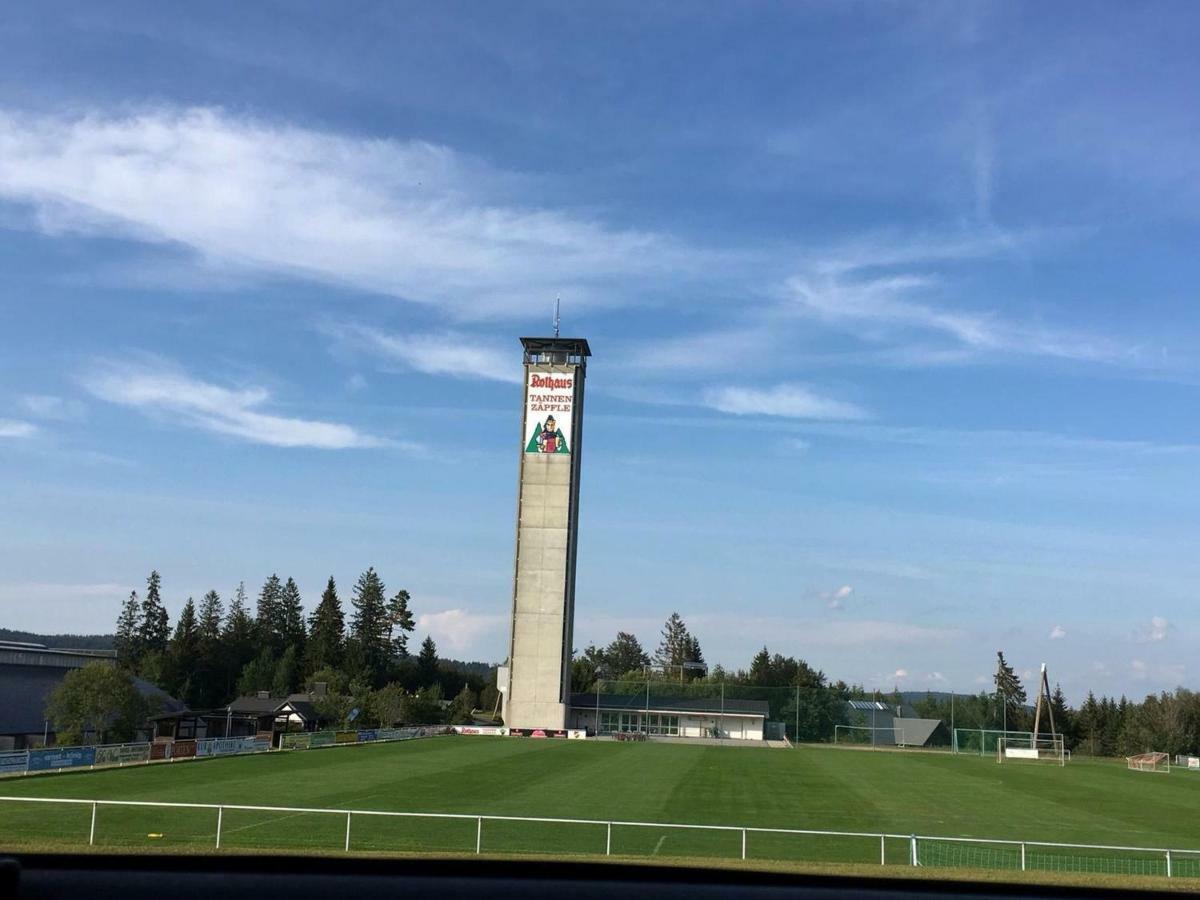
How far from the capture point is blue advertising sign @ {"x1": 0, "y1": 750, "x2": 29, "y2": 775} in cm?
3797

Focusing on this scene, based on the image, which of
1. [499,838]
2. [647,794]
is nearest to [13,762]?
[647,794]

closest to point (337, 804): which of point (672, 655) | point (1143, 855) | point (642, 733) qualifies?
point (1143, 855)

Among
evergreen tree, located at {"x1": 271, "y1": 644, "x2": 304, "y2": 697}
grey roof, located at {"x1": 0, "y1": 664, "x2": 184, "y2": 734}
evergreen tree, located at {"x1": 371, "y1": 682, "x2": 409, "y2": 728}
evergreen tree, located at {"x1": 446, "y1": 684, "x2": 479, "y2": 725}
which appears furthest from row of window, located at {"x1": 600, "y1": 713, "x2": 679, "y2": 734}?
grey roof, located at {"x1": 0, "y1": 664, "x2": 184, "y2": 734}

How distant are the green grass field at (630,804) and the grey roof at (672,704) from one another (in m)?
39.7

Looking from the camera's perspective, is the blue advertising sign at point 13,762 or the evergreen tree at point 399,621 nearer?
the blue advertising sign at point 13,762

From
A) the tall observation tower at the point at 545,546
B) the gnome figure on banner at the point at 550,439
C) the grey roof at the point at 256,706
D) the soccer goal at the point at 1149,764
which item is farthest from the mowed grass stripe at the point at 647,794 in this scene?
the gnome figure on banner at the point at 550,439

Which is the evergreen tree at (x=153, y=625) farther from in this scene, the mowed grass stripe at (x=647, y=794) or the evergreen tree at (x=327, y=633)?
the mowed grass stripe at (x=647, y=794)

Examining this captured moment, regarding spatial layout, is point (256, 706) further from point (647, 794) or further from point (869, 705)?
point (647, 794)

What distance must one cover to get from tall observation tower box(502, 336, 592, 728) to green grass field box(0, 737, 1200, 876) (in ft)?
92.7

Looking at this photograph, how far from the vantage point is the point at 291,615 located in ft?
463

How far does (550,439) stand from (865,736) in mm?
39101

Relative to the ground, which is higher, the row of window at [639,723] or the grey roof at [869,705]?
the grey roof at [869,705]

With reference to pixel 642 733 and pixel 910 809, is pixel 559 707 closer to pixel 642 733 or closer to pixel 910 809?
pixel 642 733

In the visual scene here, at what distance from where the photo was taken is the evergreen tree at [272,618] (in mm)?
135875
